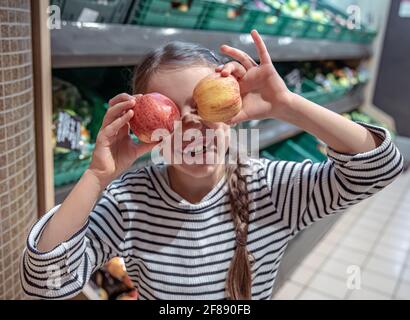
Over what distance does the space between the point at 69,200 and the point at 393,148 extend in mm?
556

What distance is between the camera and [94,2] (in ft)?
4.16

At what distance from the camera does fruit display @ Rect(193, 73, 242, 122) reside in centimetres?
61

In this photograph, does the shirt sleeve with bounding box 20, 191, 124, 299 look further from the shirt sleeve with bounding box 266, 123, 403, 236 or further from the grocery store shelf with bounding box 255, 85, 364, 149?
the grocery store shelf with bounding box 255, 85, 364, 149

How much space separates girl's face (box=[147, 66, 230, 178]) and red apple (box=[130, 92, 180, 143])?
1.0 inches

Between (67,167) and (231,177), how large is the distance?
61 centimetres

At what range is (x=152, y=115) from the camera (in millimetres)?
612

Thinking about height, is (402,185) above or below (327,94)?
below

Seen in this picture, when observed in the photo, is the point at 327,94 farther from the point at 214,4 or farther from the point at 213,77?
the point at 213,77

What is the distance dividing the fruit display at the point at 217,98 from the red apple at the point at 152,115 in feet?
0.14

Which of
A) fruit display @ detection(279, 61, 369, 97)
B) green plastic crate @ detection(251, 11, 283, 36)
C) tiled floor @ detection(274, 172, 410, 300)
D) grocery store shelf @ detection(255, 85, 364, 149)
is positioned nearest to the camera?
green plastic crate @ detection(251, 11, 283, 36)


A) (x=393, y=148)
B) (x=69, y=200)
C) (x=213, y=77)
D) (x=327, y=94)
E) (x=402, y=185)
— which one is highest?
(x=213, y=77)

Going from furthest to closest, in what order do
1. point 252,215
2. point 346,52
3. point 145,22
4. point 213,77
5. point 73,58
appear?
1. point 346,52
2. point 145,22
3. point 73,58
4. point 252,215
5. point 213,77

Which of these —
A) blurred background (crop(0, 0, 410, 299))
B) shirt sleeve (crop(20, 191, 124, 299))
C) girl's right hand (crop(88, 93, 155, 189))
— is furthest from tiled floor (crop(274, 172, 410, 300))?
girl's right hand (crop(88, 93, 155, 189))
